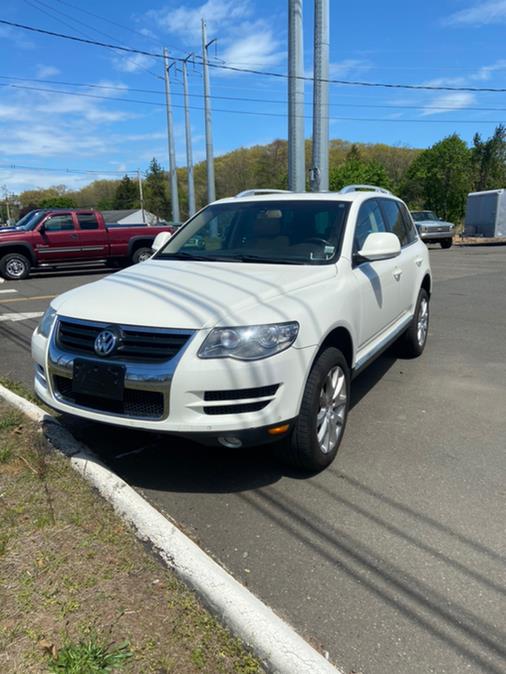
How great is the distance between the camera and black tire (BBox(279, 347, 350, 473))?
124 inches

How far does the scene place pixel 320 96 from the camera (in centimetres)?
1594

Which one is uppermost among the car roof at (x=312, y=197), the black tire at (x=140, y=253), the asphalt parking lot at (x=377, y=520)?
the car roof at (x=312, y=197)

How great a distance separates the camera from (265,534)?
9.45ft

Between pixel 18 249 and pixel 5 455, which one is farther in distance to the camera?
pixel 18 249

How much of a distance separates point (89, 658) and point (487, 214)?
1217 inches

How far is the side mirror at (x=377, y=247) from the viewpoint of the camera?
3889 mm

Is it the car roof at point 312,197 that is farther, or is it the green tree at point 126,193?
the green tree at point 126,193

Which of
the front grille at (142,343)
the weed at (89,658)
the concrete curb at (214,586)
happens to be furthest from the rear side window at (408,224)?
the weed at (89,658)

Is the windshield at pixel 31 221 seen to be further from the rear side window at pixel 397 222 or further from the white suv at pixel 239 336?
the white suv at pixel 239 336

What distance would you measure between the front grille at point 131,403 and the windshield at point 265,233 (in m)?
1.51

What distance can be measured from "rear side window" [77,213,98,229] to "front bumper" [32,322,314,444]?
14423 millimetres

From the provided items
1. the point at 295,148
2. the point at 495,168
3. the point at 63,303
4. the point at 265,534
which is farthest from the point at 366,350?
the point at 495,168

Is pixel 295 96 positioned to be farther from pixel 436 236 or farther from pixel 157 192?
pixel 157 192

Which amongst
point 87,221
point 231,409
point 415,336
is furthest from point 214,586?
point 87,221
